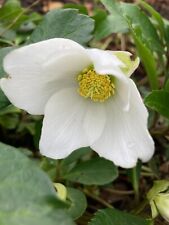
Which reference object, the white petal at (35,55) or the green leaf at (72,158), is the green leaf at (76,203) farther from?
the white petal at (35,55)

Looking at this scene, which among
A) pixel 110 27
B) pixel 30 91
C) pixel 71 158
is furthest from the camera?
pixel 110 27

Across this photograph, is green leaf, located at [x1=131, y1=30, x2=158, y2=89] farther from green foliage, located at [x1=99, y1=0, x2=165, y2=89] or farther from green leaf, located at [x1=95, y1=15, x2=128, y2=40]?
green leaf, located at [x1=95, y1=15, x2=128, y2=40]

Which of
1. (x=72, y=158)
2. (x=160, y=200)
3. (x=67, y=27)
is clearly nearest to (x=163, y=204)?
(x=160, y=200)

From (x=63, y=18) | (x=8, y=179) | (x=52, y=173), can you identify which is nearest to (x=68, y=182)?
(x=52, y=173)

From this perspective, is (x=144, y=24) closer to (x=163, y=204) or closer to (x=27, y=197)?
(x=163, y=204)

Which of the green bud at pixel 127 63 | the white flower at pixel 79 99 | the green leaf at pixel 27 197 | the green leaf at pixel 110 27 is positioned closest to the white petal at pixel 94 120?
the white flower at pixel 79 99

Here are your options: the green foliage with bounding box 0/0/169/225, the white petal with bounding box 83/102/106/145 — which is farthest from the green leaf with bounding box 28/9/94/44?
the white petal with bounding box 83/102/106/145
